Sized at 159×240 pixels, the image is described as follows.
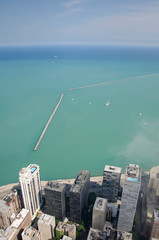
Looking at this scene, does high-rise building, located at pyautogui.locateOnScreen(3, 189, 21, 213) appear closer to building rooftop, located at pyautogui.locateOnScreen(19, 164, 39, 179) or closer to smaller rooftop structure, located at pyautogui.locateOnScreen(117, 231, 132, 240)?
building rooftop, located at pyautogui.locateOnScreen(19, 164, 39, 179)

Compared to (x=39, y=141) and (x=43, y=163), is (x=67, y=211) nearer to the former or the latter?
(x=43, y=163)

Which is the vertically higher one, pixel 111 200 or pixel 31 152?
pixel 31 152

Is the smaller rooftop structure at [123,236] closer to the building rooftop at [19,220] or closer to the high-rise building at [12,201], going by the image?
the building rooftop at [19,220]

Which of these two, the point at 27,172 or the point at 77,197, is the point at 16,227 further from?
the point at 77,197

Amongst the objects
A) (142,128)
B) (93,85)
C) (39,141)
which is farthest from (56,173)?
(93,85)

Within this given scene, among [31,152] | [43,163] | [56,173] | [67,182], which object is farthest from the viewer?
[31,152]

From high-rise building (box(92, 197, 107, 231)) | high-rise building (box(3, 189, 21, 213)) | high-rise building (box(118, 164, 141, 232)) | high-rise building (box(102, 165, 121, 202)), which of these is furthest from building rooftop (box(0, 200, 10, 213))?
high-rise building (box(118, 164, 141, 232))

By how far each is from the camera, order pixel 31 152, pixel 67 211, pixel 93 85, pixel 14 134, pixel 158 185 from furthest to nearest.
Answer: pixel 93 85, pixel 14 134, pixel 31 152, pixel 67 211, pixel 158 185

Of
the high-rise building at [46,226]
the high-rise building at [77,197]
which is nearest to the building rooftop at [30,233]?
the high-rise building at [46,226]
